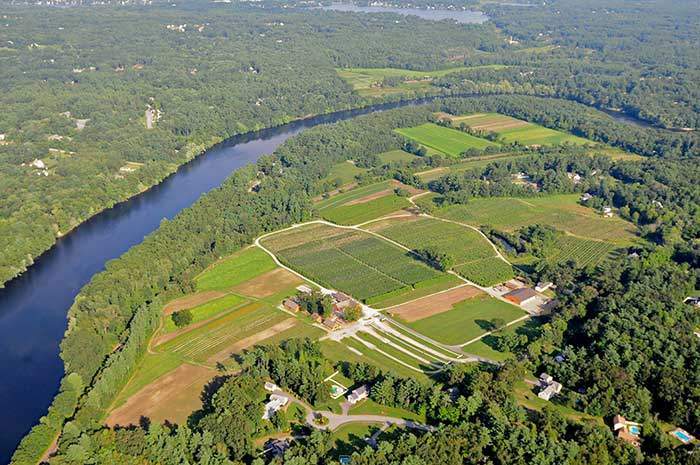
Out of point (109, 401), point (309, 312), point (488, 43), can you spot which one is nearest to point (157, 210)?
point (309, 312)

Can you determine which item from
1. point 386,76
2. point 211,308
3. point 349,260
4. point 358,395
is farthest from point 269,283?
point 386,76

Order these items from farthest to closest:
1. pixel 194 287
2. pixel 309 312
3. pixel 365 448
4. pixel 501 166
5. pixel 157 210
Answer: pixel 501 166
pixel 157 210
pixel 194 287
pixel 309 312
pixel 365 448

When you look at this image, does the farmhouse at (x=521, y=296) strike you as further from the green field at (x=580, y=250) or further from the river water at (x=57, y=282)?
the river water at (x=57, y=282)

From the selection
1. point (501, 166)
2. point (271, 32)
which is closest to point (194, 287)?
point (501, 166)

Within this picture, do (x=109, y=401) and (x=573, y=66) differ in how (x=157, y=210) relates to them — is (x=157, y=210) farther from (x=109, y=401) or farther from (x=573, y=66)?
(x=573, y=66)

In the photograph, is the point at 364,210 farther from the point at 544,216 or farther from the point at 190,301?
the point at 190,301

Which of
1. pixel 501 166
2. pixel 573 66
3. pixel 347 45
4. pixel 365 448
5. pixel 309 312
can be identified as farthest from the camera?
pixel 347 45

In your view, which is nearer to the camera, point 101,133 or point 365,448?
point 365,448
